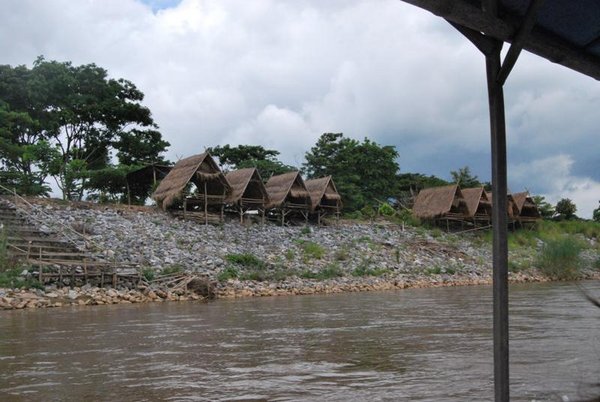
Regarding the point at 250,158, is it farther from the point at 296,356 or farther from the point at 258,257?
the point at 296,356

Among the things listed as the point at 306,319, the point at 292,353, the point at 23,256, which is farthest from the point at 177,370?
the point at 23,256

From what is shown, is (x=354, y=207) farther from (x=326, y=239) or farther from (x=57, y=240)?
(x=57, y=240)

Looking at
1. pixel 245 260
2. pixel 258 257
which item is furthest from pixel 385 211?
pixel 245 260

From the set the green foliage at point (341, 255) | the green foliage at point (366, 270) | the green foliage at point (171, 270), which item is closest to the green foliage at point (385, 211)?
the green foliage at point (341, 255)

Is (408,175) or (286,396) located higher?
(408,175)

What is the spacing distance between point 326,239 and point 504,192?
21249 mm

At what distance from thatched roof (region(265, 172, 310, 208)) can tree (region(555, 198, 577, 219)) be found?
83.8 feet

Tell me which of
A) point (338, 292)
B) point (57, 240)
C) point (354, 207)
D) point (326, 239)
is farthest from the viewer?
point (354, 207)

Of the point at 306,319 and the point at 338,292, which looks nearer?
the point at 306,319

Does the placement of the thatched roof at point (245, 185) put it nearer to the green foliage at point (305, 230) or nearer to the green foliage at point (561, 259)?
the green foliage at point (305, 230)

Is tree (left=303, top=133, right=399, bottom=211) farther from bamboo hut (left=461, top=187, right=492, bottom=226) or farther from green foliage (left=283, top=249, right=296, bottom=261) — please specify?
→ green foliage (left=283, top=249, right=296, bottom=261)

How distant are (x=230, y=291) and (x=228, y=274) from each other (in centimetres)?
121

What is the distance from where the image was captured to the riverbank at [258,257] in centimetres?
1558

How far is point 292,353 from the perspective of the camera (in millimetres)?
6105
